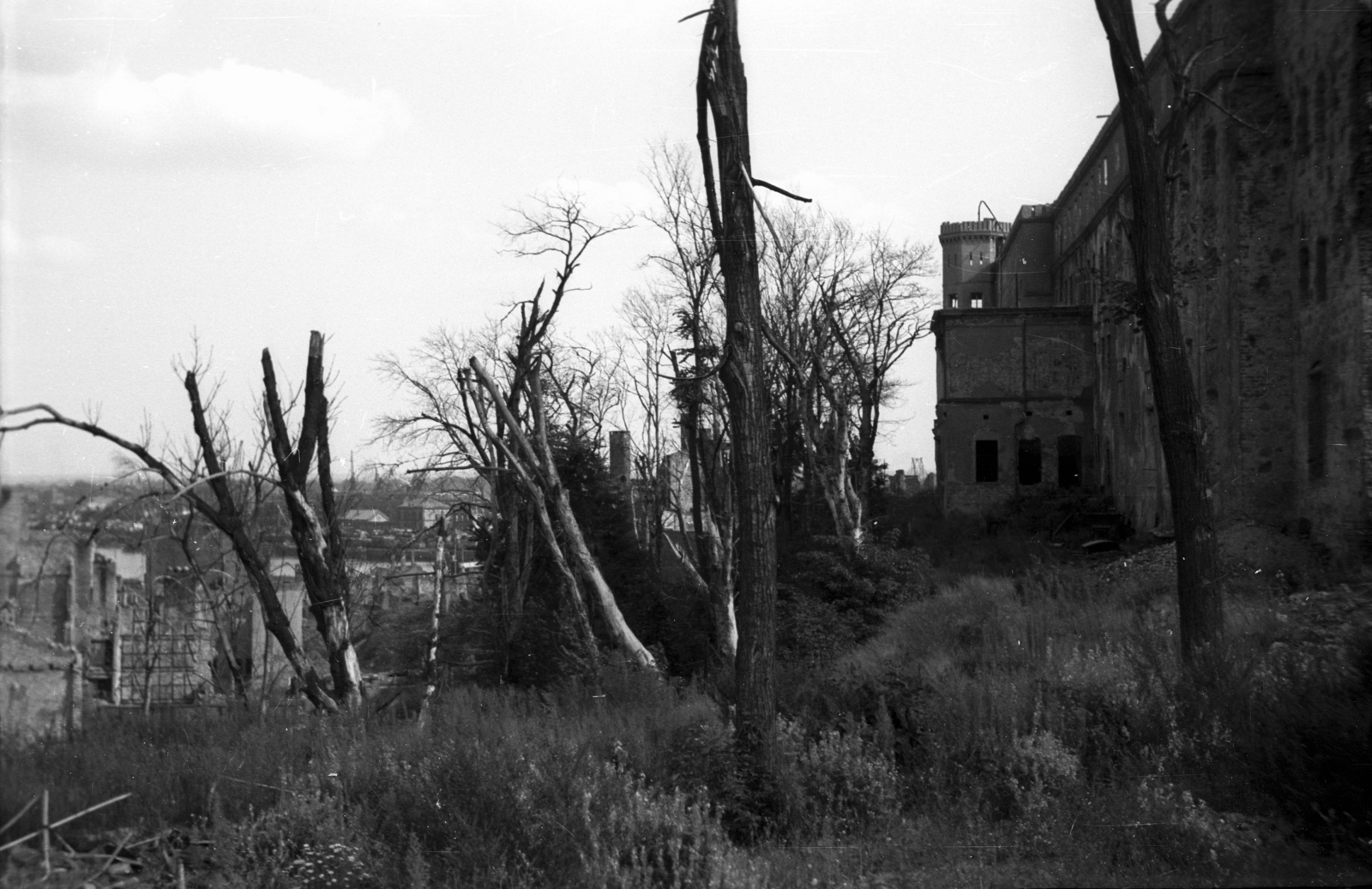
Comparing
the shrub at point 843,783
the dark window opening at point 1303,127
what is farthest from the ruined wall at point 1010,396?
the shrub at point 843,783

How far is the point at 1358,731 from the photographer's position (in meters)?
6.75

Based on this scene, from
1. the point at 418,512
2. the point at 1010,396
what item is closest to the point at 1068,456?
the point at 1010,396

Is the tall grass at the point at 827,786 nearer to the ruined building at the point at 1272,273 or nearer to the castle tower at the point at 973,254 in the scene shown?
the ruined building at the point at 1272,273

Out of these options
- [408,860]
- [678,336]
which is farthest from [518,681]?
[408,860]

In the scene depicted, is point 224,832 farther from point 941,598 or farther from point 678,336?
point 678,336

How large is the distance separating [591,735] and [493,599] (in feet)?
67.0

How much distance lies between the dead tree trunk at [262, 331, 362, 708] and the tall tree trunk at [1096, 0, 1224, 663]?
10.6 metres

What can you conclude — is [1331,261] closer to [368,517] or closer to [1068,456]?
[368,517]

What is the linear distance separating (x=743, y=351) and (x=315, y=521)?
8467 millimetres

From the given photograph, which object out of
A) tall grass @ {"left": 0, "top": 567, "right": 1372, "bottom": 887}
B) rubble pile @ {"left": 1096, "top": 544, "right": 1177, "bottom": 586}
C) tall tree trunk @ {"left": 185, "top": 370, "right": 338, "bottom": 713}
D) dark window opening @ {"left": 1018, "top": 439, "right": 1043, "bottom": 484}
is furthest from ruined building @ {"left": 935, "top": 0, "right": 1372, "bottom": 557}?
tall tree trunk @ {"left": 185, "top": 370, "right": 338, "bottom": 713}

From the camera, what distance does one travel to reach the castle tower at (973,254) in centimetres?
6400

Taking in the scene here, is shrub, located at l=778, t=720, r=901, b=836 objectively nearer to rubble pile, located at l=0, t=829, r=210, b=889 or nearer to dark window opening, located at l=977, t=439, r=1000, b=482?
rubble pile, located at l=0, t=829, r=210, b=889

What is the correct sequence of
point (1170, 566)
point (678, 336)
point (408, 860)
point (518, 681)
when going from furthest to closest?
point (678, 336), point (518, 681), point (1170, 566), point (408, 860)

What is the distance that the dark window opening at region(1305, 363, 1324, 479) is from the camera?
2022cm
